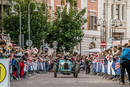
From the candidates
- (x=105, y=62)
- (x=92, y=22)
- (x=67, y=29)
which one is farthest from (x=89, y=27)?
(x=105, y=62)

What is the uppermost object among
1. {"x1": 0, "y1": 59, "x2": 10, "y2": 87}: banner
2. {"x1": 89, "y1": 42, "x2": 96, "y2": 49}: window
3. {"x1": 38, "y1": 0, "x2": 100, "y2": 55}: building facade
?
{"x1": 0, "y1": 59, "x2": 10, "y2": 87}: banner

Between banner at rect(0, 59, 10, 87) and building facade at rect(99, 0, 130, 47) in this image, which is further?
building facade at rect(99, 0, 130, 47)

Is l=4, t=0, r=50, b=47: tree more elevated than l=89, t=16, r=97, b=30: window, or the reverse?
l=4, t=0, r=50, b=47: tree

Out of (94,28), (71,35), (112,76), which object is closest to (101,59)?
(112,76)

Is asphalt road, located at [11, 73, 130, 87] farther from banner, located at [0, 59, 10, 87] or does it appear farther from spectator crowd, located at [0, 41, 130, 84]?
banner, located at [0, 59, 10, 87]

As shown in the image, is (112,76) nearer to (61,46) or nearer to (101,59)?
(101,59)

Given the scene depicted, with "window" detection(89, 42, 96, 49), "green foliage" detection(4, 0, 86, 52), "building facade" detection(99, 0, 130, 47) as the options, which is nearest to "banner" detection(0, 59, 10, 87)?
"green foliage" detection(4, 0, 86, 52)

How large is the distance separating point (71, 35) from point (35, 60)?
22.1 metres

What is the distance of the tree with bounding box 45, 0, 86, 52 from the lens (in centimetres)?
6025

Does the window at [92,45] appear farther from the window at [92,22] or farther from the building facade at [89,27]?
the window at [92,22]

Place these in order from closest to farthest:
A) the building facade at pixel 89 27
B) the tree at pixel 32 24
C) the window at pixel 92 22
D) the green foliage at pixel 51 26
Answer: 1. the tree at pixel 32 24
2. the green foliage at pixel 51 26
3. the building facade at pixel 89 27
4. the window at pixel 92 22

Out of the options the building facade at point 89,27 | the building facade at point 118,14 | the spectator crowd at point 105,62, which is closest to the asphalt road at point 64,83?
the spectator crowd at point 105,62

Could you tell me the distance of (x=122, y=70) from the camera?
21.3m

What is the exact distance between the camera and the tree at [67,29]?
6025 cm
